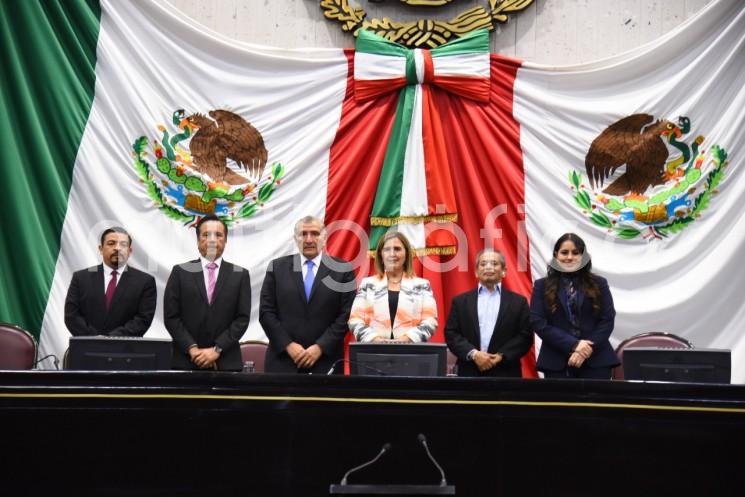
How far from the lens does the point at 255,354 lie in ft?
13.7

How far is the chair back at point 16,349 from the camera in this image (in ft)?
12.9

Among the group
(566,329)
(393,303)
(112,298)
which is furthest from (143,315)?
(566,329)

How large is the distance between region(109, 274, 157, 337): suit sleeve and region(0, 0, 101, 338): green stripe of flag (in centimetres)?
114

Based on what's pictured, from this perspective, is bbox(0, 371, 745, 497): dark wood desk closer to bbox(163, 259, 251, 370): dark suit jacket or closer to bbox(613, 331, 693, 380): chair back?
bbox(163, 259, 251, 370): dark suit jacket

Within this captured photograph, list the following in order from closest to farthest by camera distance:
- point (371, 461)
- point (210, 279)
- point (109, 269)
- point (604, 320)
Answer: point (371, 461), point (604, 320), point (210, 279), point (109, 269)

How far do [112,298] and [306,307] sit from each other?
94 cm

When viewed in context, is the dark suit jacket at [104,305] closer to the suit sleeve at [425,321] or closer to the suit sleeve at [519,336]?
the suit sleeve at [425,321]

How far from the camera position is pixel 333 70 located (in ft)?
16.7

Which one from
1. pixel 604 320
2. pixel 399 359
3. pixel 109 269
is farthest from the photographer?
pixel 109 269

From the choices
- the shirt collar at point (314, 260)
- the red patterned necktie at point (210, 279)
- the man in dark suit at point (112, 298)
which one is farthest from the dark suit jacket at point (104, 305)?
the shirt collar at point (314, 260)

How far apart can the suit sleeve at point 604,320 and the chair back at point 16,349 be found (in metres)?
2.59

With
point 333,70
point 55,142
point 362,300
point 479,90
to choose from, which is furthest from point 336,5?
point 362,300

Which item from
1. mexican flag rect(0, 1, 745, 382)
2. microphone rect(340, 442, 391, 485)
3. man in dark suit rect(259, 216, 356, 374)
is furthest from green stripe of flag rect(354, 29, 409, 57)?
microphone rect(340, 442, 391, 485)

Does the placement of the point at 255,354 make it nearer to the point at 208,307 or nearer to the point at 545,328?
the point at 208,307
